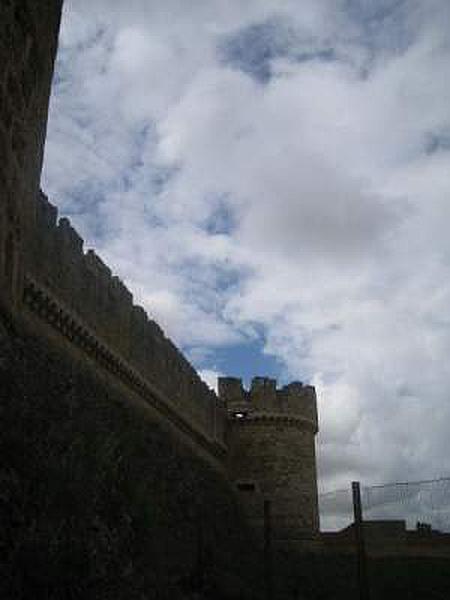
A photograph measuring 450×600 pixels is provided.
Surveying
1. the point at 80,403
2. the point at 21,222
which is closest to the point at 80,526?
the point at 21,222

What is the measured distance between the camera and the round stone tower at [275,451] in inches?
1038

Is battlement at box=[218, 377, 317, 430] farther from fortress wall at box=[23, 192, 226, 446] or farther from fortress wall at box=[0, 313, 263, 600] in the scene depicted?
fortress wall at box=[0, 313, 263, 600]

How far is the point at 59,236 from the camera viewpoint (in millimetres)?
14852

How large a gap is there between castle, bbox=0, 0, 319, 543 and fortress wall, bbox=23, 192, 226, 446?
0.03 m

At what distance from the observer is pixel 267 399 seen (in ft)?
92.5

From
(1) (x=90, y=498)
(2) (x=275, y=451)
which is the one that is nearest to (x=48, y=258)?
(1) (x=90, y=498)

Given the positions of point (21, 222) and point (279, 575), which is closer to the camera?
point (21, 222)

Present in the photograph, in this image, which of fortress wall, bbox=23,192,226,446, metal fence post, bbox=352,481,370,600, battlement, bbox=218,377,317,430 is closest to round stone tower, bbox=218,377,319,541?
battlement, bbox=218,377,317,430

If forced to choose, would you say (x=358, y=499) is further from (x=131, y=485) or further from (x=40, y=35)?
(x=40, y=35)

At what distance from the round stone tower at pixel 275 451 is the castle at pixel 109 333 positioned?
0.04 meters

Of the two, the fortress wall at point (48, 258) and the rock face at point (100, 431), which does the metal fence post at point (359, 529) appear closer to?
the rock face at point (100, 431)

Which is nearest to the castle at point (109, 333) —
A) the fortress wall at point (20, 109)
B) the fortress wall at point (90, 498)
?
the fortress wall at point (20, 109)

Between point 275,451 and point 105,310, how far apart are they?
39.4 feet

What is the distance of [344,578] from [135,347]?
832 cm
